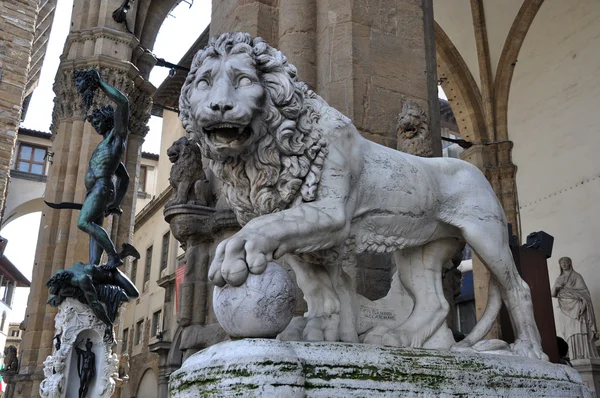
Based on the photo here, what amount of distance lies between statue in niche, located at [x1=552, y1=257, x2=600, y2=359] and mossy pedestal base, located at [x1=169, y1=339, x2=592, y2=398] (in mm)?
9206

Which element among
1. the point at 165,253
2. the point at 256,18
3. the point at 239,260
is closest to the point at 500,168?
the point at 256,18

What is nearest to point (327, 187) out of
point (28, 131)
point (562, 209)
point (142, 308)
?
point (562, 209)

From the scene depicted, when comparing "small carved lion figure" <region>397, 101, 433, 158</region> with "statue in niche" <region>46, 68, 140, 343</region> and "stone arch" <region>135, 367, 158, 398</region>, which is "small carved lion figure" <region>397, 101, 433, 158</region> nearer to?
"statue in niche" <region>46, 68, 140, 343</region>

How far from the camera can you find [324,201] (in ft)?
7.66

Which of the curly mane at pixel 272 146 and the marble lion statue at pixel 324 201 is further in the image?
the curly mane at pixel 272 146

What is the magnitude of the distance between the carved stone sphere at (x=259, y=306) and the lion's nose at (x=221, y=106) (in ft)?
1.77

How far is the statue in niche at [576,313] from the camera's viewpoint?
35.1 ft

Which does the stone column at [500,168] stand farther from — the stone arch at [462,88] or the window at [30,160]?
the window at [30,160]

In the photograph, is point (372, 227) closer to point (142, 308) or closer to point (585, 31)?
point (585, 31)

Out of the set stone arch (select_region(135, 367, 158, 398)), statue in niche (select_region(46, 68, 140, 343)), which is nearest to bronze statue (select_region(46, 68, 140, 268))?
statue in niche (select_region(46, 68, 140, 343))

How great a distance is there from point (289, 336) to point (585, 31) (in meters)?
13.0

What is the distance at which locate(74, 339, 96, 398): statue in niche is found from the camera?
6.49 m

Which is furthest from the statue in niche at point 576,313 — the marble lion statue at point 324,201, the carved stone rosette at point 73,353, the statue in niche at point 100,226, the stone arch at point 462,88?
the marble lion statue at point 324,201

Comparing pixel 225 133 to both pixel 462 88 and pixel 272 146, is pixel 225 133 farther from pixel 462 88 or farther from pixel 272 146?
pixel 462 88
